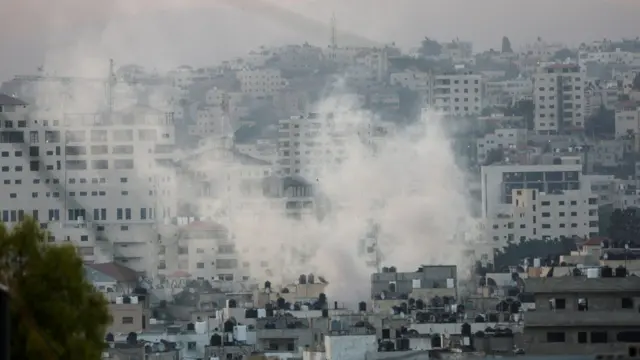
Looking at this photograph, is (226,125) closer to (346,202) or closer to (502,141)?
(502,141)

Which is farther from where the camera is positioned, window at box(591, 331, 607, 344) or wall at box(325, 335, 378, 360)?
wall at box(325, 335, 378, 360)

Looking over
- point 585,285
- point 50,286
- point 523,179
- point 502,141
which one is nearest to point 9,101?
point 523,179

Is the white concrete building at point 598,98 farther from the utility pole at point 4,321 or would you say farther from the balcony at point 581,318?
the utility pole at point 4,321

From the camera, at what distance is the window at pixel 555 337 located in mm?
27219

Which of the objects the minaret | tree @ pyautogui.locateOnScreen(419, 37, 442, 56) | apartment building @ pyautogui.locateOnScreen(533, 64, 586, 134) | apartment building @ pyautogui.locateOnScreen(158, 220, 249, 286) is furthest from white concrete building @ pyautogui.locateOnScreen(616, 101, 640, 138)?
apartment building @ pyautogui.locateOnScreen(158, 220, 249, 286)

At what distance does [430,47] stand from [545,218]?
118 ft

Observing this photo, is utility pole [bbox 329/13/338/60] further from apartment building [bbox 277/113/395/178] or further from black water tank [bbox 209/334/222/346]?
black water tank [bbox 209/334/222/346]

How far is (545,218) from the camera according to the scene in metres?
72.2

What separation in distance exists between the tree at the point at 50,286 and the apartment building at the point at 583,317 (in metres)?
12.7

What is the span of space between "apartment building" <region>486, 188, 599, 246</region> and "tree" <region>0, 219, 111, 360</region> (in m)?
56.0

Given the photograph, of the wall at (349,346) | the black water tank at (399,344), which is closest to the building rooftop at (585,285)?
the wall at (349,346)

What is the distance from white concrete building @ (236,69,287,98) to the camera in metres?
97.2

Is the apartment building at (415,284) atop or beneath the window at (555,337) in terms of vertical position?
atop

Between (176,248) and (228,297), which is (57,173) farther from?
(228,297)
